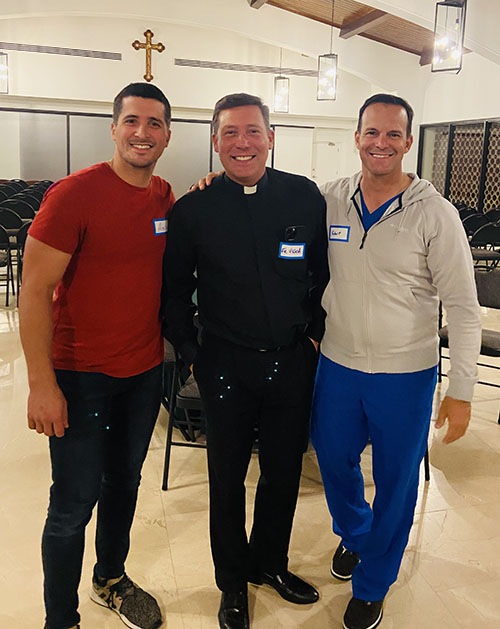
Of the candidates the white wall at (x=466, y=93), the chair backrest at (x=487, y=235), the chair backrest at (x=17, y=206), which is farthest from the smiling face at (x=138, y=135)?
the white wall at (x=466, y=93)

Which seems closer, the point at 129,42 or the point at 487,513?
the point at 487,513

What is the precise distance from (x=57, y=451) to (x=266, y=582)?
99cm

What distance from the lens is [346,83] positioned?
15.4 m

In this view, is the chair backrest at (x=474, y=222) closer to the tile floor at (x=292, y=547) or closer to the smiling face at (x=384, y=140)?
the tile floor at (x=292, y=547)

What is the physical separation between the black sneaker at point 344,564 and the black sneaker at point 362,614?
0.76 feet

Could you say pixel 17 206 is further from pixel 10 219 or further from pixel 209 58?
pixel 209 58

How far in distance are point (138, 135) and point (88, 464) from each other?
95 centimetres

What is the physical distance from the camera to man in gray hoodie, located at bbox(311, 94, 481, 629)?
5.88ft

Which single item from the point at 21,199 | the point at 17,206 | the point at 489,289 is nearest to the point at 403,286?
the point at 489,289

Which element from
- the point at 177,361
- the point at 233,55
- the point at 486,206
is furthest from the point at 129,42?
the point at 177,361

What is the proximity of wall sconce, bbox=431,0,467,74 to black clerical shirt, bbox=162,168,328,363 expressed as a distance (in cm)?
541

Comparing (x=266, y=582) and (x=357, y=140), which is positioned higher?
(x=357, y=140)

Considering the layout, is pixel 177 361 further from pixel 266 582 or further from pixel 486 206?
pixel 486 206

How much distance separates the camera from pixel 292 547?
96.1 inches
